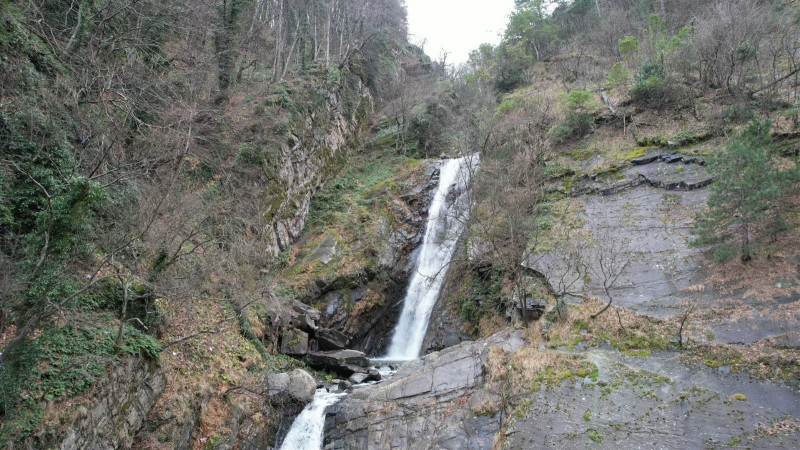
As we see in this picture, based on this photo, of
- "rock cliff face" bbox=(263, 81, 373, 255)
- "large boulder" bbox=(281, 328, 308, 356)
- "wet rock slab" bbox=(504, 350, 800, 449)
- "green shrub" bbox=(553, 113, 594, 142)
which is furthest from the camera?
"green shrub" bbox=(553, 113, 594, 142)

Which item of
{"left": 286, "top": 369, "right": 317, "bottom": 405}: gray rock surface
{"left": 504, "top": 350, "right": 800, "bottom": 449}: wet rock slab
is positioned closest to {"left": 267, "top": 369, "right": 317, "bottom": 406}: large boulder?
{"left": 286, "top": 369, "right": 317, "bottom": 405}: gray rock surface

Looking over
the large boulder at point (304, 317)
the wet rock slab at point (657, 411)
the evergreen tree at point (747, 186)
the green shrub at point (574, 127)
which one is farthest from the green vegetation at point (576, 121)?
the large boulder at point (304, 317)

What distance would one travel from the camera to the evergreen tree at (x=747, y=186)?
31.0ft

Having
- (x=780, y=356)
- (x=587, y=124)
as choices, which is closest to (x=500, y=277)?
(x=780, y=356)

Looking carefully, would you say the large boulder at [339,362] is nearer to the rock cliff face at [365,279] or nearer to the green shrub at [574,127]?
the rock cliff face at [365,279]

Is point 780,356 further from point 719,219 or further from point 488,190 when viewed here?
point 488,190

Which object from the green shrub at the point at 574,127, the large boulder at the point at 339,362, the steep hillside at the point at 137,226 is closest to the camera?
the steep hillside at the point at 137,226

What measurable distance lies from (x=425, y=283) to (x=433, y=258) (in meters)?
1.72

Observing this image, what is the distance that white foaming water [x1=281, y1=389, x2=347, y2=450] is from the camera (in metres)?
10.6

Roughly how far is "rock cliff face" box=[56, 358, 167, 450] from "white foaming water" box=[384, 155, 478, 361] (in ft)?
33.2

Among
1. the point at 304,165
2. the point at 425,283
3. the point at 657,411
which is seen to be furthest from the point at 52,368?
the point at 304,165

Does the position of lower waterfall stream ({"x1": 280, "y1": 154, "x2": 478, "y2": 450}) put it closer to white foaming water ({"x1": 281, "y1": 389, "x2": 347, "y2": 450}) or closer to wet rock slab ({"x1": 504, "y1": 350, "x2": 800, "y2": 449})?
white foaming water ({"x1": 281, "y1": 389, "x2": 347, "y2": 450})

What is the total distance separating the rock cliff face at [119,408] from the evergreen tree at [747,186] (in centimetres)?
1446

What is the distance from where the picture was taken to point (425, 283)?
1964 centimetres
